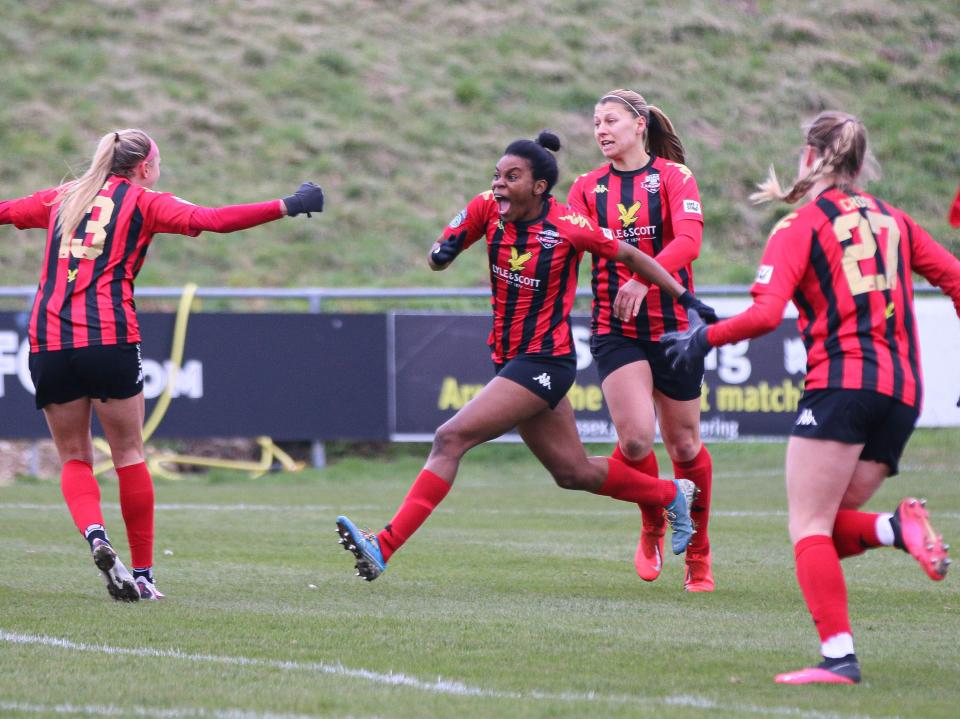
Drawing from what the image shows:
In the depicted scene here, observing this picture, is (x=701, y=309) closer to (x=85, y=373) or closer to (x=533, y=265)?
(x=533, y=265)

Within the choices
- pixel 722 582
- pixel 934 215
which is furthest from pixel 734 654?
pixel 934 215

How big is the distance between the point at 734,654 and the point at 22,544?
4.94m

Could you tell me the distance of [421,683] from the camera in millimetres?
4754

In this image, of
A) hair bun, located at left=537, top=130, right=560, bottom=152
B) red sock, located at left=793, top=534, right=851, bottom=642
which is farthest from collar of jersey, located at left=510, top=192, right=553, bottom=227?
red sock, located at left=793, top=534, right=851, bottom=642

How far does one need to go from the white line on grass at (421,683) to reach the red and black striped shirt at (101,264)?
146 centimetres

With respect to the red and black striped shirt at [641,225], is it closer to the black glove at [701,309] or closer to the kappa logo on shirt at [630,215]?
the kappa logo on shirt at [630,215]

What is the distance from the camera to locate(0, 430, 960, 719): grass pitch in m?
4.51

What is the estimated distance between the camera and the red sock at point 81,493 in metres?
6.54

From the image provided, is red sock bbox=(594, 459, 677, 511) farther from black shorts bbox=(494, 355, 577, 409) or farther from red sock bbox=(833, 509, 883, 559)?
red sock bbox=(833, 509, 883, 559)

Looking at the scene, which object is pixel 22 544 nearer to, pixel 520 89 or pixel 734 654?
pixel 734 654

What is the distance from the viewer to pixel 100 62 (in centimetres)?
2733

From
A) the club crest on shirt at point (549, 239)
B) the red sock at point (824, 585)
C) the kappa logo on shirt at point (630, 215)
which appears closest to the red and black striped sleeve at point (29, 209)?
the club crest on shirt at point (549, 239)

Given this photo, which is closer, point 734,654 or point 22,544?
point 734,654

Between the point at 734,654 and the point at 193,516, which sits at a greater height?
the point at 734,654
